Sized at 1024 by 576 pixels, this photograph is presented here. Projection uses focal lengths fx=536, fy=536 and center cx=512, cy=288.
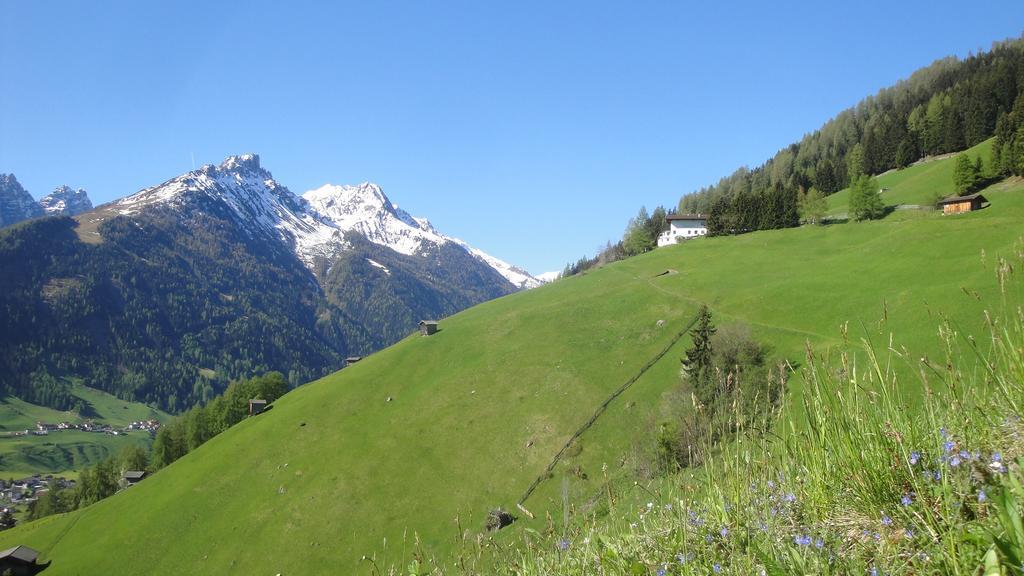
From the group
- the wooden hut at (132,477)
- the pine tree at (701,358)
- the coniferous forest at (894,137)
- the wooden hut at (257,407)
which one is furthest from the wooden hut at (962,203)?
the wooden hut at (132,477)

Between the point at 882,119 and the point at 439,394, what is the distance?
502 ft

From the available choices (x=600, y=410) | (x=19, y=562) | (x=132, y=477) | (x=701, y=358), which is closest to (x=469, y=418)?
(x=600, y=410)

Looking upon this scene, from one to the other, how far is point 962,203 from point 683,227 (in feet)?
183

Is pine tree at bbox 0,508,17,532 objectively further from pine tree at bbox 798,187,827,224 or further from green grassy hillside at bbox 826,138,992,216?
green grassy hillside at bbox 826,138,992,216

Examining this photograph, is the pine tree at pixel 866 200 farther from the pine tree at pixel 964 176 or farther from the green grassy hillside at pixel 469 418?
the green grassy hillside at pixel 469 418

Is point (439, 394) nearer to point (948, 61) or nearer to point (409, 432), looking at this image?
point (409, 432)

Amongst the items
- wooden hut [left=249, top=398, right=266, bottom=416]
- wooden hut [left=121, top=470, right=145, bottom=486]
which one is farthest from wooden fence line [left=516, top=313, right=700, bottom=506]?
wooden hut [left=121, top=470, right=145, bottom=486]

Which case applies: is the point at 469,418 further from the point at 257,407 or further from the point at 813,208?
the point at 813,208

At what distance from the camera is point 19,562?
57.0 m

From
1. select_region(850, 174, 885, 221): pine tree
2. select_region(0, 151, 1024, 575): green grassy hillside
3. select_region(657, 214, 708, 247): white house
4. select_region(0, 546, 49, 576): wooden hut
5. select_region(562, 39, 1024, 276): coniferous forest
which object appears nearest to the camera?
select_region(0, 151, 1024, 575): green grassy hillside

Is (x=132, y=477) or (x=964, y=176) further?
(x=132, y=477)

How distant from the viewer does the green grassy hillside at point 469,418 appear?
50.1m

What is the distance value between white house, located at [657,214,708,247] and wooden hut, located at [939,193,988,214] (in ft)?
161

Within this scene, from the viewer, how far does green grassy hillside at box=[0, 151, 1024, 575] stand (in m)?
50.1
